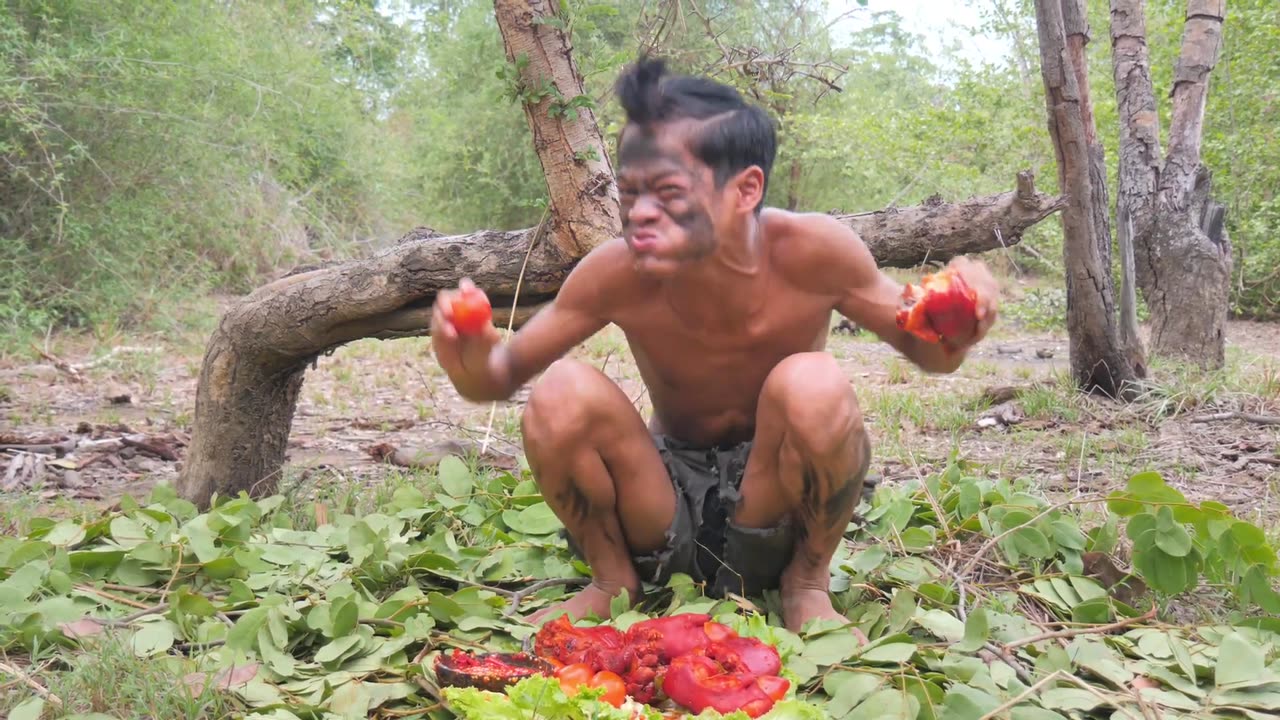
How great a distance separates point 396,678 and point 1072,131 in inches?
142

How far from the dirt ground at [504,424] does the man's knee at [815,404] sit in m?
0.86

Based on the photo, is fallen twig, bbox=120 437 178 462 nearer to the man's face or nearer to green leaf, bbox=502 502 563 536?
green leaf, bbox=502 502 563 536

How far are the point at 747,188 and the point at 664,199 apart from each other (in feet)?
0.67

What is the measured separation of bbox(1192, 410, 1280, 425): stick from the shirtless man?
2.85 meters

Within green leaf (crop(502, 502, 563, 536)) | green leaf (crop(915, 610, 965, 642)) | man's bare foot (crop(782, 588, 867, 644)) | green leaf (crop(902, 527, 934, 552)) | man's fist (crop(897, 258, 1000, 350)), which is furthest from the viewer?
green leaf (crop(502, 502, 563, 536))

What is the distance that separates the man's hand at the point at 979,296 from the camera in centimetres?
210

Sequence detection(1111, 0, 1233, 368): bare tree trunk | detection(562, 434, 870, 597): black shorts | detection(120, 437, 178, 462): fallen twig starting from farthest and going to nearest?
detection(1111, 0, 1233, 368): bare tree trunk < detection(120, 437, 178, 462): fallen twig < detection(562, 434, 870, 597): black shorts

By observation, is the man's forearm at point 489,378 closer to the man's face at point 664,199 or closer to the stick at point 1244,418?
the man's face at point 664,199

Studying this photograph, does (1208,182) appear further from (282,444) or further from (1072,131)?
(282,444)

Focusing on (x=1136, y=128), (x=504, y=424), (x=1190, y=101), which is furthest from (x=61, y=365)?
(x=1190, y=101)

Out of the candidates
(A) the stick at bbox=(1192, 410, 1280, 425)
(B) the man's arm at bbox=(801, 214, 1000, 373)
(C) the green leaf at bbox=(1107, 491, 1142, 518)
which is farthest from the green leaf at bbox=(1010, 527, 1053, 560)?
(A) the stick at bbox=(1192, 410, 1280, 425)

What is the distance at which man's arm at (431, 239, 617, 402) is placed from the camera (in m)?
2.36

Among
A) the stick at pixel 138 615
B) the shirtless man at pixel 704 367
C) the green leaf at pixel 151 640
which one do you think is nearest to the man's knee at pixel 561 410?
the shirtless man at pixel 704 367

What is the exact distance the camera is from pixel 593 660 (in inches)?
83.7
